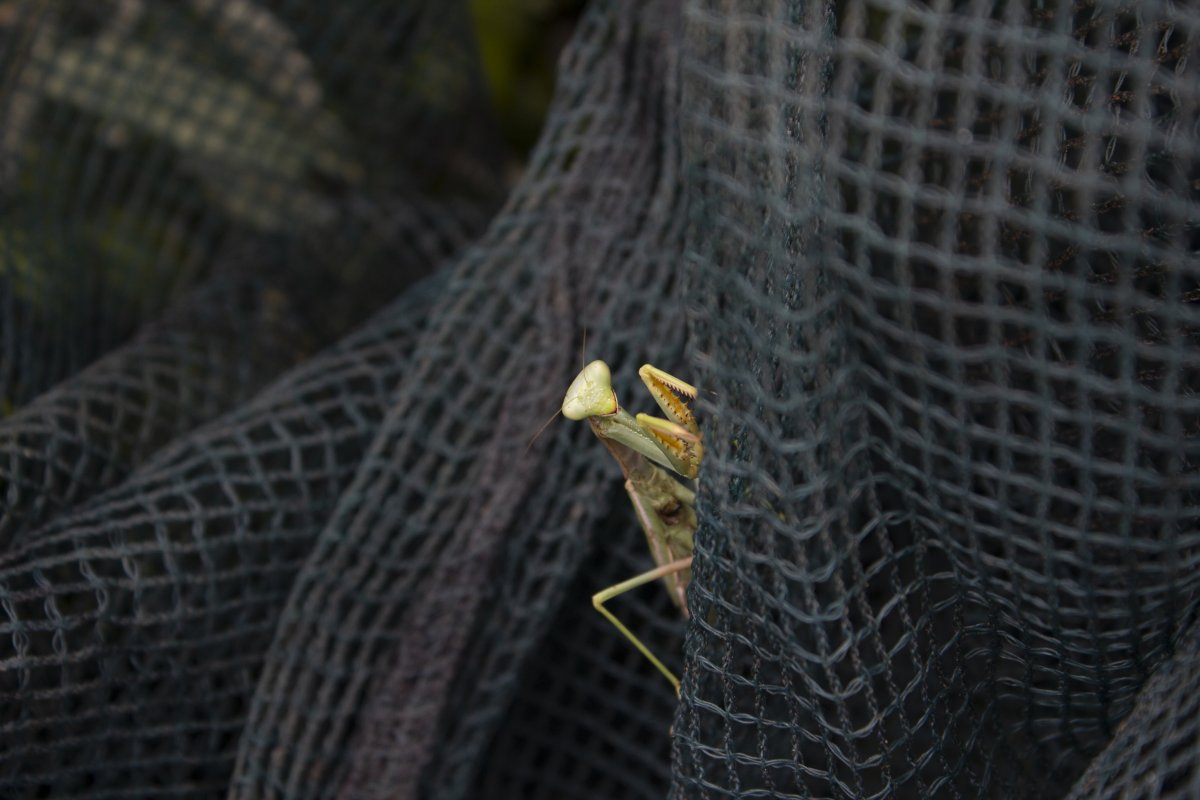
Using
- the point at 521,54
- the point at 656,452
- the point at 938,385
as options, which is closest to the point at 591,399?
the point at 656,452

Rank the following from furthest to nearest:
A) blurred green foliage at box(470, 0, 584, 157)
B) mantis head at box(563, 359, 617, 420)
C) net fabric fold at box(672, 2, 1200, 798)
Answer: blurred green foliage at box(470, 0, 584, 157), mantis head at box(563, 359, 617, 420), net fabric fold at box(672, 2, 1200, 798)

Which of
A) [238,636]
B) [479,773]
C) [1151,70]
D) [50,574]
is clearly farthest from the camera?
[479,773]

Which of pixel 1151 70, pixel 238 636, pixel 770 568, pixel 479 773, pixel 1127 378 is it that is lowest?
pixel 479 773

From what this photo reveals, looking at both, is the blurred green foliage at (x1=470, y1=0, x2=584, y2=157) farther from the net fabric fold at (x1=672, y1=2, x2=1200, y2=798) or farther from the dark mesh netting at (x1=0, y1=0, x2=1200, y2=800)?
the net fabric fold at (x1=672, y1=2, x2=1200, y2=798)

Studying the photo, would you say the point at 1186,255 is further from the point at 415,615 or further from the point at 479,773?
the point at 479,773

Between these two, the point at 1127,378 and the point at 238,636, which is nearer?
the point at 1127,378

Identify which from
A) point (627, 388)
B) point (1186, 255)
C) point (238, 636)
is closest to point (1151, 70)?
point (1186, 255)

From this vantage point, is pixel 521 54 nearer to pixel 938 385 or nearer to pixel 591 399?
pixel 591 399

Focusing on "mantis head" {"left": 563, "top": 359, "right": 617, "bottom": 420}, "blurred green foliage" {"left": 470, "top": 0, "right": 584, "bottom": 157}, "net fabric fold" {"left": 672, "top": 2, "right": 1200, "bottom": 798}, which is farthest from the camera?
"blurred green foliage" {"left": 470, "top": 0, "right": 584, "bottom": 157}

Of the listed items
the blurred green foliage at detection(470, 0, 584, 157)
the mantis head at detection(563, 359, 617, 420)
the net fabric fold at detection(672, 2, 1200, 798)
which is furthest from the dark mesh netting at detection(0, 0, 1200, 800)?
the blurred green foliage at detection(470, 0, 584, 157)
